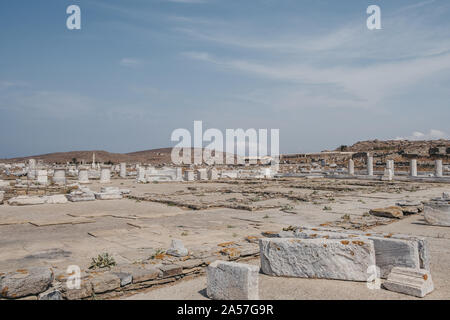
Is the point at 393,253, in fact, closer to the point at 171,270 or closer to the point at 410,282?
the point at 410,282

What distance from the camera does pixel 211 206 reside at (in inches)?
515

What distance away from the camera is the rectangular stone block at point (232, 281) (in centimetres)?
Answer: 391

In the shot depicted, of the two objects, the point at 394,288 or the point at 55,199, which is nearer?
the point at 394,288

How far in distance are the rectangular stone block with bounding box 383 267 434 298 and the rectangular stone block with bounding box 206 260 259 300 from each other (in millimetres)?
1817

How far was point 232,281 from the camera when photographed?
403 centimetres

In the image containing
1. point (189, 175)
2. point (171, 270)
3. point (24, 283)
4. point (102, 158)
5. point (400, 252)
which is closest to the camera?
point (24, 283)

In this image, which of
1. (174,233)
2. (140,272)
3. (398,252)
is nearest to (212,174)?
(174,233)

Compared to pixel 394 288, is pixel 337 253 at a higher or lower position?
higher

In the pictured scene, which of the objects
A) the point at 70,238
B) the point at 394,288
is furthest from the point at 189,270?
the point at 70,238

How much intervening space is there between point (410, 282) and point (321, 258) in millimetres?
1115
